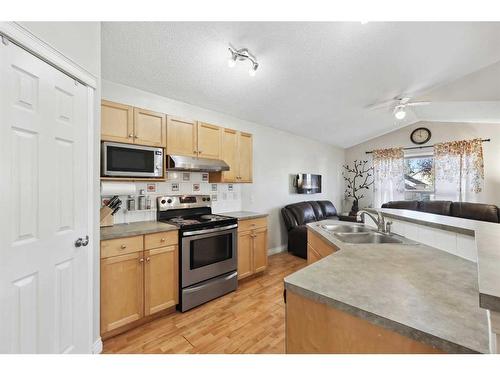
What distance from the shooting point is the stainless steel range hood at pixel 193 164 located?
7.98 feet

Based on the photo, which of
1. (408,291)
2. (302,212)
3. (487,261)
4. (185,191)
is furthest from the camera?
(302,212)

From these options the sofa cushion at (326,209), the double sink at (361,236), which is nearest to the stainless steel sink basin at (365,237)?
the double sink at (361,236)

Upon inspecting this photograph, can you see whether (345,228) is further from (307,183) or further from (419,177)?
(419,177)

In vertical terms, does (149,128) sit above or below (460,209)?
above

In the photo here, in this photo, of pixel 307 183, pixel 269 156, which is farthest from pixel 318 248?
pixel 307 183

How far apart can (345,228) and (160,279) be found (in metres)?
1.84

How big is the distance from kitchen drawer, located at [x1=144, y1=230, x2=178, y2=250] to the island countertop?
4.96ft

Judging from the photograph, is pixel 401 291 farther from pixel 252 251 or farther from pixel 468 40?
pixel 468 40

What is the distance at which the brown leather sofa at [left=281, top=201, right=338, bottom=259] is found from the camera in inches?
155

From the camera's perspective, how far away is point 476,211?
406 cm

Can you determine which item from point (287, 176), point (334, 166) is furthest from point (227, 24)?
point (334, 166)

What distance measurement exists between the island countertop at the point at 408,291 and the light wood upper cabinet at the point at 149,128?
1977mm

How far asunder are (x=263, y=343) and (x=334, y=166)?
16.8 ft

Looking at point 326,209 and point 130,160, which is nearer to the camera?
point 130,160
